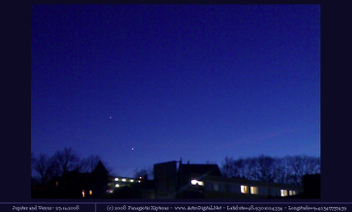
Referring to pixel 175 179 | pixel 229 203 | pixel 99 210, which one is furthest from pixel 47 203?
pixel 175 179

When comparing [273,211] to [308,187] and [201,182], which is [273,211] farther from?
[201,182]

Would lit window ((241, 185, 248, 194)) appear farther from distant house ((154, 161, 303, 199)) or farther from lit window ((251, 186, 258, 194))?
lit window ((251, 186, 258, 194))

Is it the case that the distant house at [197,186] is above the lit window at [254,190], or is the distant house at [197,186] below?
above

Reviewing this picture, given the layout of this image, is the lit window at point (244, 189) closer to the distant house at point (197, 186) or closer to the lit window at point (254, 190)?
the distant house at point (197, 186)

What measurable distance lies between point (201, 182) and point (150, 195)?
19.7 feet

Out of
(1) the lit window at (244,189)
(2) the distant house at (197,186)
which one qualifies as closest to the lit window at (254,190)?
(2) the distant house at (197,186)

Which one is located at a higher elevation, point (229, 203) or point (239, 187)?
point (229, 203)

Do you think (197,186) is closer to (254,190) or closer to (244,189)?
(244,189)

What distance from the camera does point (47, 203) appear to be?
10266mm

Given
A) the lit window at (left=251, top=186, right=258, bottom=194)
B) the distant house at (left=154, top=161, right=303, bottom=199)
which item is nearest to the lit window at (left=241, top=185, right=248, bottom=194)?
the distant house at (left=154, top=161, right=303, bottom=199)

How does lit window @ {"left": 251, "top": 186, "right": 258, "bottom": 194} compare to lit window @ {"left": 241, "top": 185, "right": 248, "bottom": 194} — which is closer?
lit window @ {"left": 241, "top": 185, "right": 248, "bottom": 194}

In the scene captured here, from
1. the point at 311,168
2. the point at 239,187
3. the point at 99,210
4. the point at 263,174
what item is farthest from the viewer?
the point at 263,174

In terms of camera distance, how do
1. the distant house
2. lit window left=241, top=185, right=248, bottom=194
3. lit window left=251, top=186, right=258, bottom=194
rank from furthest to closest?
lit window left=251, top=186, right=258, bottom=194 < lit window left=241, top=185, right=248, bottom=194 < the distant house

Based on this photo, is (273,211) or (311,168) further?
(311,168)
